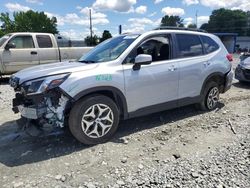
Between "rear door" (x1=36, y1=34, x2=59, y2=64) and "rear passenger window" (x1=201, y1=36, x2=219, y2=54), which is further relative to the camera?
Answer: "rear door" (x1=36, y1=34, x2=59, y2=64)

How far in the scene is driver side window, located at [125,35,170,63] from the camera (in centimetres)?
465

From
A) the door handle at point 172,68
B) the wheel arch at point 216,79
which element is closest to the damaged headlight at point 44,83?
the door handle at point 172,68

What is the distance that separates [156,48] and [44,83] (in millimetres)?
2196

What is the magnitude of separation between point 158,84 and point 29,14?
64246mm

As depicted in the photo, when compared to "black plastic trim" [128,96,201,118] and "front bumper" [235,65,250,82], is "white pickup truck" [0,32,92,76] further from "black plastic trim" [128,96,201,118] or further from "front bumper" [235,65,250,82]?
"black plastic trim" [128,96,201,118]

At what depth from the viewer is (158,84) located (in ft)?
15.1

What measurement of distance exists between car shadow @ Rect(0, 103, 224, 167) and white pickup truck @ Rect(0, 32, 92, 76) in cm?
564

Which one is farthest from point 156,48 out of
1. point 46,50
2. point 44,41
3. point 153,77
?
point 44,41

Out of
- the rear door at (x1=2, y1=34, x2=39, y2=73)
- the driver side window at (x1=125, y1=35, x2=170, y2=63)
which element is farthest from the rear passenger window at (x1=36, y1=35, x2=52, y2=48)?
the driver side window at (x1=125, y1=35, x2=170, y2=63)

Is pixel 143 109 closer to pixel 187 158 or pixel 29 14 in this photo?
pixel 187 158

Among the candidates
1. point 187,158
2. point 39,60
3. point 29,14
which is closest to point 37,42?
point 39,60

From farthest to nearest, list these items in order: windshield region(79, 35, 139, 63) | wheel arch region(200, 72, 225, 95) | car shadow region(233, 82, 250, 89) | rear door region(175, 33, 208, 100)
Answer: car shadow region(233, 82, 250, 89) → wheel arch region(200, 72, 225, 95) → rear door region(175, 33, 208, 100) → windshield region(79, 35, 139, 63)

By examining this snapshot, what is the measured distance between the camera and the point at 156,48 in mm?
4828

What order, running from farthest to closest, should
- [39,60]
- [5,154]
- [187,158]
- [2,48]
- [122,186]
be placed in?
[39,60] < [2,48] < [5,154] < [187,158] < [122,186]
